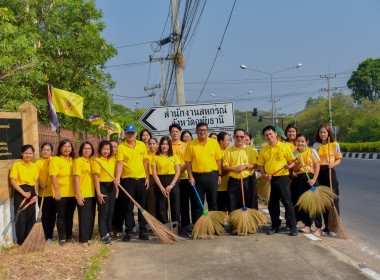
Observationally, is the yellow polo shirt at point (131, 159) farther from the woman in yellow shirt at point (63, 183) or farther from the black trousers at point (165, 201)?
the woman in yellow shirt at point (63, 183)

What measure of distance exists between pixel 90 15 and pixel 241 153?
7.80m

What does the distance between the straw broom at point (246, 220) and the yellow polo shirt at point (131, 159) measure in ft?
5.25

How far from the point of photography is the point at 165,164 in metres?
7.17

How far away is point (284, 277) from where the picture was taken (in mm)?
4762

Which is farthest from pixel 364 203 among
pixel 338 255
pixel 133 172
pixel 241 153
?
pixel 133 172

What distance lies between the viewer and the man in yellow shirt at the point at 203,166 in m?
7.10

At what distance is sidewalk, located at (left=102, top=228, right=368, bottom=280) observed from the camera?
4949 mm

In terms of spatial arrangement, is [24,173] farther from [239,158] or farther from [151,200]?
[239,158]

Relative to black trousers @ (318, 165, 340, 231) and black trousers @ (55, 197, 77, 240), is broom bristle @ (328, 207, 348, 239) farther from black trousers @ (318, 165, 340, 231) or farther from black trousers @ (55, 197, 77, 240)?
black trousers @ (55, 197, 77, 240)

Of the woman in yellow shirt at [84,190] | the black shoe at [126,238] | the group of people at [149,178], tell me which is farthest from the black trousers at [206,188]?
the woman in yellow shirt at [84,190]

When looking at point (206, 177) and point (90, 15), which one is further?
point (90, 15)

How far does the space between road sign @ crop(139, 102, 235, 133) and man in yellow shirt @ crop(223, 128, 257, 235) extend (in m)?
3.17

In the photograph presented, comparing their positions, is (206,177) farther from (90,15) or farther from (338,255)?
(90,15)

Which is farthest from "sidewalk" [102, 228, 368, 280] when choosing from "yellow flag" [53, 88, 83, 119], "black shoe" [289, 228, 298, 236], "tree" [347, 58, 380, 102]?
"tree" [347, 58, 380, 102]
